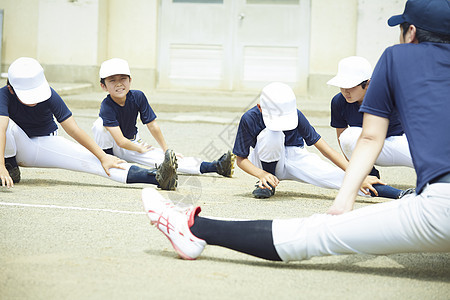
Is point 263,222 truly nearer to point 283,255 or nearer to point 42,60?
point 283,255

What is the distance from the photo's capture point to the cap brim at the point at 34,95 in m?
3.78

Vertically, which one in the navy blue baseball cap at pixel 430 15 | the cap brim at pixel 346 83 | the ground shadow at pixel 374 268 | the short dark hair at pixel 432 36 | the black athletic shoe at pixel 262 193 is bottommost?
the black athletic shoe at pixel 262 193

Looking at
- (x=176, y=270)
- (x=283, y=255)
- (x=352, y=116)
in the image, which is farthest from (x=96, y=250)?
(x=352, y=116)

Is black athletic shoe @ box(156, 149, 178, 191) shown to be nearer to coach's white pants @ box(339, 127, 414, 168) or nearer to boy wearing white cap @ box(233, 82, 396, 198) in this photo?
boy wearing white cap @ box(233, 82, 396, 198)

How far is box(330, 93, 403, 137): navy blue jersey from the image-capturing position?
14.0 feet

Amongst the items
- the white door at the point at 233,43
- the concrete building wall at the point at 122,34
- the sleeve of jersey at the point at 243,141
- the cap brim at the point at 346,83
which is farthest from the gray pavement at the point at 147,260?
the white door at the point at 233,43

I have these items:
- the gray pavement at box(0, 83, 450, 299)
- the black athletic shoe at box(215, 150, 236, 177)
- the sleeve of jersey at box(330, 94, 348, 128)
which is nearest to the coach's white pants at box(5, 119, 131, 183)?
the gray pavement at box(0, 83, 450, 299)

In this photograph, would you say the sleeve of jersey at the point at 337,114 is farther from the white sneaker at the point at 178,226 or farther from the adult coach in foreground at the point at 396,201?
the white sneaker at the point at 178,226

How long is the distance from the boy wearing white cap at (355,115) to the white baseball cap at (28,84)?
180cm

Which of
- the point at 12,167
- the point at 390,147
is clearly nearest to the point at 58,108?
the point at 12,167

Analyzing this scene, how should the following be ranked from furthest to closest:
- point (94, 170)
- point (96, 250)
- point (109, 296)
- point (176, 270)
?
point (94, 170) → point (96, 250) → point (176, 270) → point (109, 296)

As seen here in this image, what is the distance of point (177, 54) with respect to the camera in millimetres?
11680

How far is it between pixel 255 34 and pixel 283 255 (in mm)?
9529

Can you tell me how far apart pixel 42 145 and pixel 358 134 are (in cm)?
208
